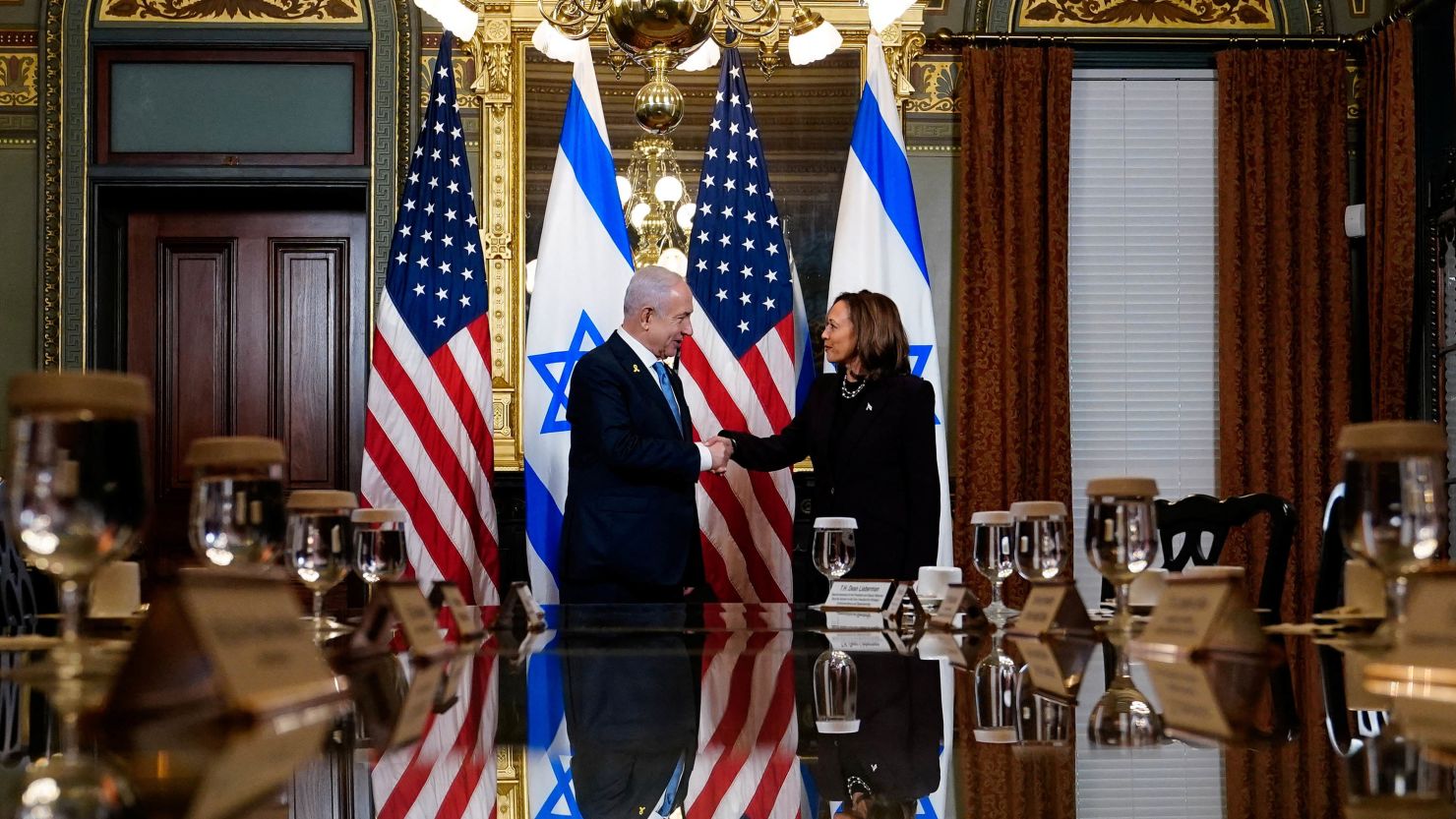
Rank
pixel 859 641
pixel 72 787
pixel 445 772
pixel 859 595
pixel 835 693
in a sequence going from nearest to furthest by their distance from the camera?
pixel 72 787 < pixel 445 772 < pixel 835 693 < pixel 859 641 < pixel 859 595

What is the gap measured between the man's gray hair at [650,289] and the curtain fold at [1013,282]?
1937 mm

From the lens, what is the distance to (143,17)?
6086 mm

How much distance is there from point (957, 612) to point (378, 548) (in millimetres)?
864

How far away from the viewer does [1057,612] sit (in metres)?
1.91

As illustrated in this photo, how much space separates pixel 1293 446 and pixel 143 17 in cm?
479

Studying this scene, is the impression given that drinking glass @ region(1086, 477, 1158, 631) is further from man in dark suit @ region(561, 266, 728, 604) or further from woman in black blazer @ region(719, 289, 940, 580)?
man in dark suit @ region(561, 266, 728, 604)

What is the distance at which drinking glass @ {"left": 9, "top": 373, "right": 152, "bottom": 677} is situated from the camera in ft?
3.65

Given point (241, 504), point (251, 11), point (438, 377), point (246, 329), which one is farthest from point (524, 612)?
point (251, 11)

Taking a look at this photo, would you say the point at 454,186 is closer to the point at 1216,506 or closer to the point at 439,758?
the point at 1216,506

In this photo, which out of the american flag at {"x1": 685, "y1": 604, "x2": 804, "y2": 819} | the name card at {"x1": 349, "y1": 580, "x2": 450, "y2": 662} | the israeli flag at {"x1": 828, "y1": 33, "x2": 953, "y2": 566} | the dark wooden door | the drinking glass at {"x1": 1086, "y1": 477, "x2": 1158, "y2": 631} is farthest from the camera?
the dark wooden door

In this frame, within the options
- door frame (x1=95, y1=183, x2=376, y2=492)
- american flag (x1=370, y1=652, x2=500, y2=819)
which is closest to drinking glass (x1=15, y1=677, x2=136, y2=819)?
american flag (x1=370, y1=652, x2=500, y2=819)

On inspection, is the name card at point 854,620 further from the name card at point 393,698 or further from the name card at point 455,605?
the name card at point 393,698

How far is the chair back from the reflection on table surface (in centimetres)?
165

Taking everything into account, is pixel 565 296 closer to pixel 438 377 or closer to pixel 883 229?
pixel 438 377
